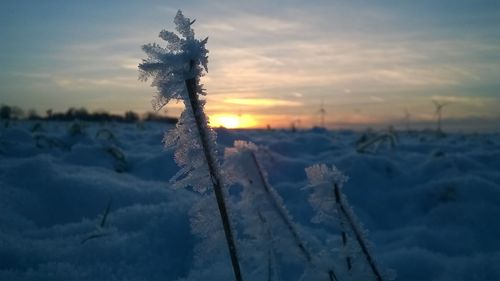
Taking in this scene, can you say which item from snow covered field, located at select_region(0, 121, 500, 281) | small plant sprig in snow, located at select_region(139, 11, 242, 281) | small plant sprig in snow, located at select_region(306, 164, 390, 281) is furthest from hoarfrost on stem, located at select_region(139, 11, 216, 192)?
snow covered field, located at select_region(0, 121, 500, 281)

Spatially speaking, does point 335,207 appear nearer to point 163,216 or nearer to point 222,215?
point 222,215

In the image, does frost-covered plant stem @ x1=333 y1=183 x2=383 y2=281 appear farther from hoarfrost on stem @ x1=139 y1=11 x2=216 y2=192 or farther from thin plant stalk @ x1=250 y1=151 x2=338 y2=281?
hoarfrost on stem @ x1=139 y1=11 x2=216 y2=192

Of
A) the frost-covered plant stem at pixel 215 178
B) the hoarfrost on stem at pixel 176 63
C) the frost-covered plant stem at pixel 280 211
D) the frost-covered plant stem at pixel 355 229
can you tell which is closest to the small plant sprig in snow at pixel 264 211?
the frost-covered plant stem at pixel 280 211

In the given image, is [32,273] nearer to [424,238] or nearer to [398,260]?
[398,260]

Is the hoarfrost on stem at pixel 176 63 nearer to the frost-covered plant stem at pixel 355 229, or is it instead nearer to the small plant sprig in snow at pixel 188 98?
the small plant sprig in snow at pixel 188 98

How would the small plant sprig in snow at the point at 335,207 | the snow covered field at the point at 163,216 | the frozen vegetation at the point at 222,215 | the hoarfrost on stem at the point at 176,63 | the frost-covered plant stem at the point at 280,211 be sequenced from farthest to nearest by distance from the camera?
the snow covered field at the point at 163,216 → the frost-covered plant stem at the point at 280,211 → the small plant sprig in snow at the point at 335,207 → the frozen vegetation at the point at 222,215 → the hoarfrost on stem at the point at 176,63

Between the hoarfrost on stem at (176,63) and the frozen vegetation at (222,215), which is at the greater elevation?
the hoarfrost on stem at (176,63)
